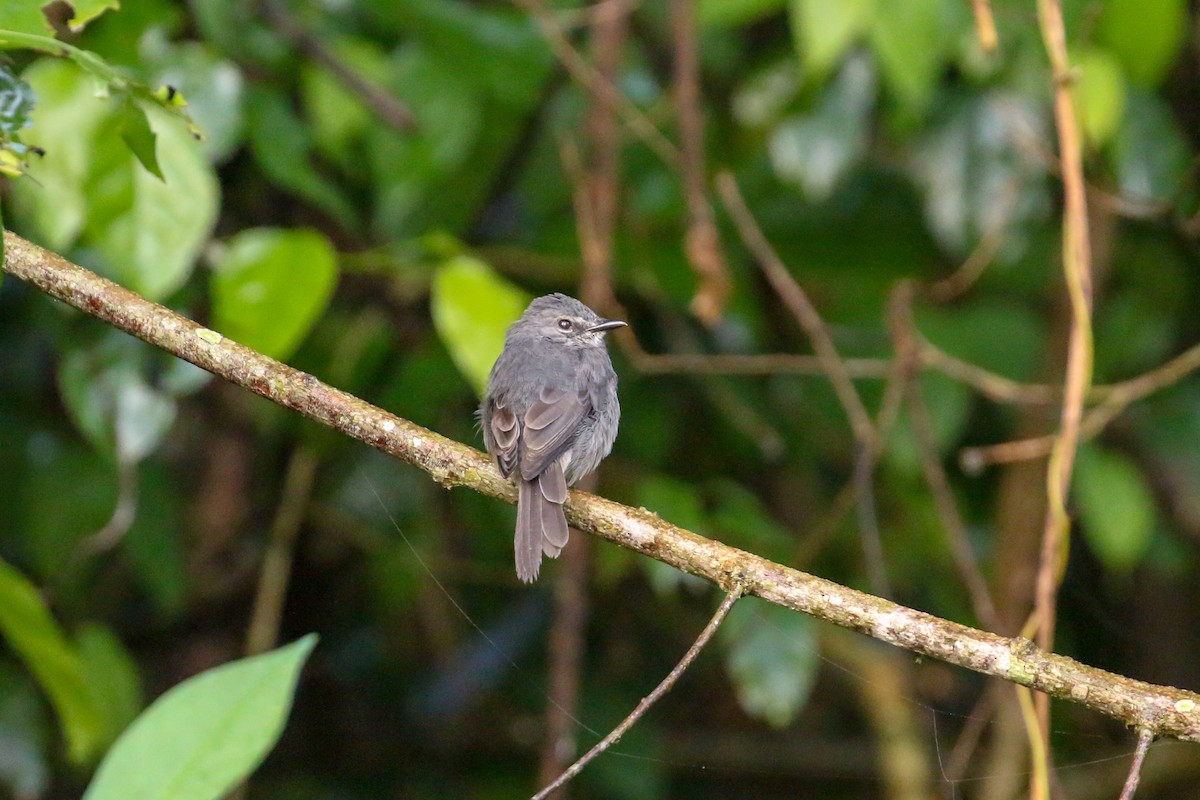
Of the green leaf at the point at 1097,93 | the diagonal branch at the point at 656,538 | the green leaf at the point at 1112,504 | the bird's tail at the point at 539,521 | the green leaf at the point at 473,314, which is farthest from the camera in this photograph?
the green leaf at the point at 1112,504

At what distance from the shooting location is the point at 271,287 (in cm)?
339

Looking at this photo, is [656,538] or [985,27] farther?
[985,27]

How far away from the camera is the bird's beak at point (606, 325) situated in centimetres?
398

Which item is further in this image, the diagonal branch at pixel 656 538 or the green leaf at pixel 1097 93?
the green leaf at pixel 1097 93

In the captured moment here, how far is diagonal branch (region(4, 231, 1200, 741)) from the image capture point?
2.08 meters

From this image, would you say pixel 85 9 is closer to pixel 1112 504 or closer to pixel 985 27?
pixel 985 27

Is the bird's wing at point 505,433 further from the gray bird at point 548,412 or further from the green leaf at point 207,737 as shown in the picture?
the green leaf at point 207,737

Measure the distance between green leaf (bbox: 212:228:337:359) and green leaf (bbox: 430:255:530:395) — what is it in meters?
0.33

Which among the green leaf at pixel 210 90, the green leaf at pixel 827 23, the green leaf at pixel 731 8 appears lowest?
the green leaf at pixel 210 90

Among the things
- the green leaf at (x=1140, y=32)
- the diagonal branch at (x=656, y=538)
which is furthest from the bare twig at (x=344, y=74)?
the green leaf at (x=1140, y=32)

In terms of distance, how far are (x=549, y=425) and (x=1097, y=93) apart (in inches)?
85.4

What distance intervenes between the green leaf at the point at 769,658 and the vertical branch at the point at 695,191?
103 cm

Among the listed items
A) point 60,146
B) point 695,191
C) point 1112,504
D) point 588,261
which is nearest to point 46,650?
point 60,146

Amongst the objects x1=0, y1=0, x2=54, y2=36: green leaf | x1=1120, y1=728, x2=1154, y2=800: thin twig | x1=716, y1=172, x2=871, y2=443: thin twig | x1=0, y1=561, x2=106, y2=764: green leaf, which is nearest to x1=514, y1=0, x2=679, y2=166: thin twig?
x1=716, y1=172, x2=871, y2=443: thin twig
